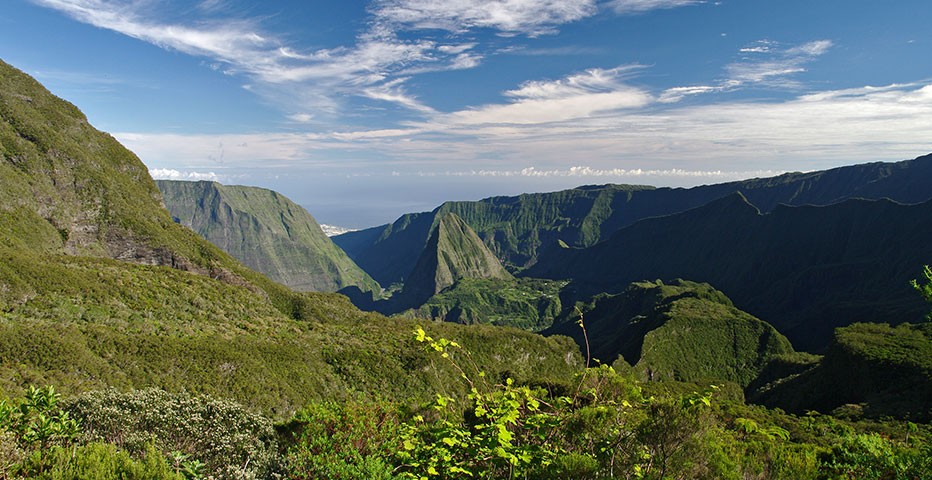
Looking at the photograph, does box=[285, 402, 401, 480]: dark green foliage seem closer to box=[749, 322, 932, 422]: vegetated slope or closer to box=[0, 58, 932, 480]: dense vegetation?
box=[0, 58, 932, 480]: dense vegetation

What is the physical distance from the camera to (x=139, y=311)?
82.0 meters

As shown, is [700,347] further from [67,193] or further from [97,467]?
[67,193]

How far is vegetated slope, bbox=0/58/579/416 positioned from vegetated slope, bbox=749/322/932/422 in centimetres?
6173

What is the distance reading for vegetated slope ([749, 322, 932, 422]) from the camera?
7481cm

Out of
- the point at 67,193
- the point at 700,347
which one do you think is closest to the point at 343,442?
the point at 67,193

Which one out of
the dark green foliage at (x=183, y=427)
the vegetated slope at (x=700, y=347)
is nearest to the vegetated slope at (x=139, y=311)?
the dark green foliage at (x=183, y=427)

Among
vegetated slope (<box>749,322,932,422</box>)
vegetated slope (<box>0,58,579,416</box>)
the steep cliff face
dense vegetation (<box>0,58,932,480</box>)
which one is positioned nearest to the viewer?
dense vegetation (<box>0,58,932,480</box>)

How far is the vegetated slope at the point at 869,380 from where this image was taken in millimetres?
74812

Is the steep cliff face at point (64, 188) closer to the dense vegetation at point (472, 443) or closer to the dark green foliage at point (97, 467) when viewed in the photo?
the dense vegetation at point (472, 443)

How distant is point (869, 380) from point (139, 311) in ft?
477

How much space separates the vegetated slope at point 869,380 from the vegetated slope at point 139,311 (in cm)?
6173

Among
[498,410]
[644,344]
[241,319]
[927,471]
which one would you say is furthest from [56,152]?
[644,344]

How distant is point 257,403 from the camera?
64.2 metres

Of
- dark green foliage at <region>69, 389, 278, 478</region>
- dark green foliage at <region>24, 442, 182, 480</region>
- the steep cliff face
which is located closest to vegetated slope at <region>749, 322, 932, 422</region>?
dark green foliage at <region>69, 389, 278, 478</region>
